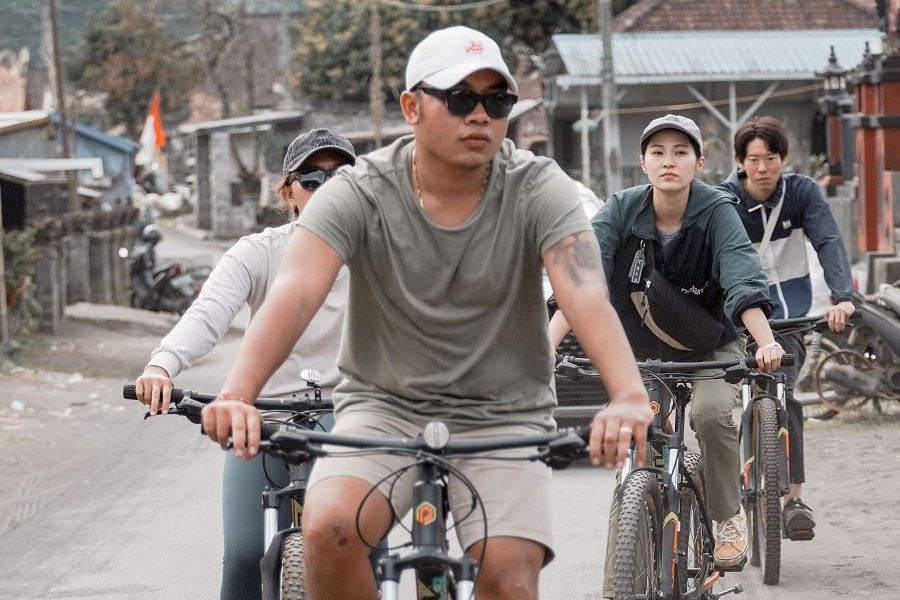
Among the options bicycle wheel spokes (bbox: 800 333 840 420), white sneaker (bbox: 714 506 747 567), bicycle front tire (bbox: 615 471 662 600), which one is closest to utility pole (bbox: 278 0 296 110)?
bicycle wheel spokes (bbox: 800 333 840 420)

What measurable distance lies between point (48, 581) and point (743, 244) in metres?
Answer: 3.77

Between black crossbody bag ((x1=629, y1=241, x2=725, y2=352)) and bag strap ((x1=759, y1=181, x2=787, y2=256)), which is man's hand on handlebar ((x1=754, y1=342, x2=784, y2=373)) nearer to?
black crossbody bag ((x1=629, y1=241, x2=725, y2=352))

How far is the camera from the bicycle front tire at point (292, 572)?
3.79m

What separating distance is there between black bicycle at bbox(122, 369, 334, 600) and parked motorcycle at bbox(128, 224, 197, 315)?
22.6 meters

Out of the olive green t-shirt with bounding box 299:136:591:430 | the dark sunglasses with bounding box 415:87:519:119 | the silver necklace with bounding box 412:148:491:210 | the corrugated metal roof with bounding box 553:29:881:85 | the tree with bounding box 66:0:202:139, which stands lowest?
the olive green t-shirt with bounding box 299:136:591:430

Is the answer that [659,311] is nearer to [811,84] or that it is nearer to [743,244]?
[743,244]

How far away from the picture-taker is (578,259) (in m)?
3.27

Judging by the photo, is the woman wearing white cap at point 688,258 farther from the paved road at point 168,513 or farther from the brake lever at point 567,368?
the paved road at point 168,513

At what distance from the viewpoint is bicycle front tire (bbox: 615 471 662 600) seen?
14.6ft

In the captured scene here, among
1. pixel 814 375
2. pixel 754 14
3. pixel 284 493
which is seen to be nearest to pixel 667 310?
pixel 284 493

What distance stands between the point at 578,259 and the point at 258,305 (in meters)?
1.62

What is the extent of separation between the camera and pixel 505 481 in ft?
10.6

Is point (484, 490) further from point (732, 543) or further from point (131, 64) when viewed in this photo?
point (131, 64)

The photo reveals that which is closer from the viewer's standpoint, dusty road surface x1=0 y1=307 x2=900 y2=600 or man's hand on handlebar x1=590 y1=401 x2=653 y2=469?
man's hand on handlebar x1=590 y1=401 x2=653 y2=469
